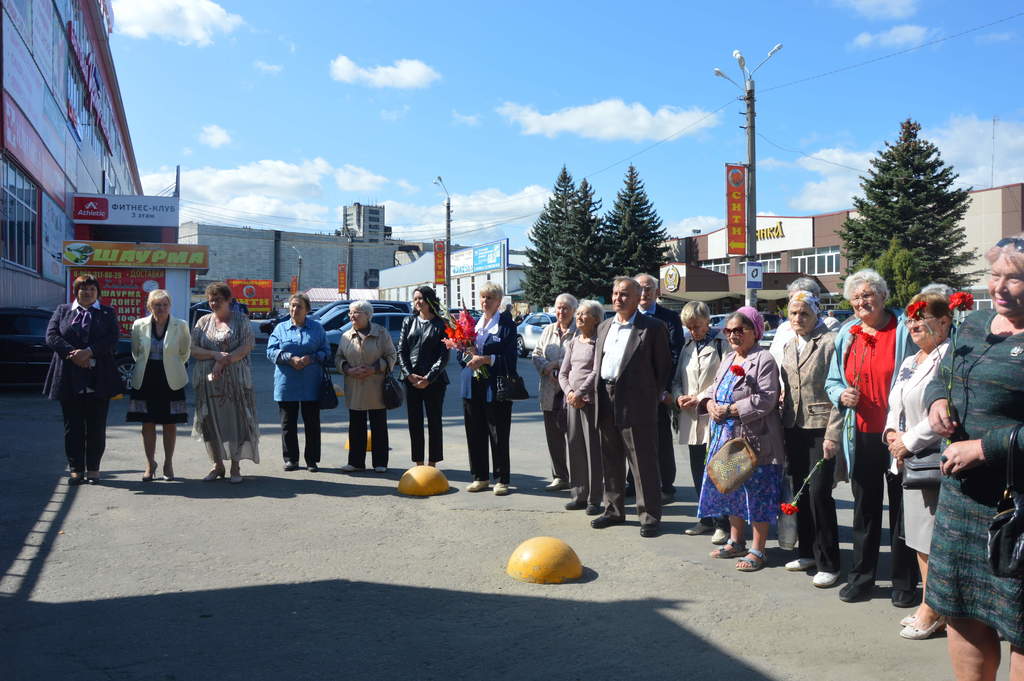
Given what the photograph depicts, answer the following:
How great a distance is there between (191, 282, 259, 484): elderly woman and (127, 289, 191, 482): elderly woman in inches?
7.3

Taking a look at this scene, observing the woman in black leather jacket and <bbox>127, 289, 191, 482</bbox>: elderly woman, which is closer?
<bbox>127, 289, 191, 482</bbox>: elderly woman

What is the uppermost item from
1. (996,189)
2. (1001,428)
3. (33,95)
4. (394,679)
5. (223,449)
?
(996,189)

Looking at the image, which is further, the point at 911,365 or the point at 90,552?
the point at 90,552

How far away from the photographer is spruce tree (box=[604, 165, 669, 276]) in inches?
2030

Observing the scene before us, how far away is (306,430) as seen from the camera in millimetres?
8812

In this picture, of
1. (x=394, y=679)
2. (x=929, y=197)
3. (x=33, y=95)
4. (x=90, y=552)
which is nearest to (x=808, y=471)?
(x=394, y=679)

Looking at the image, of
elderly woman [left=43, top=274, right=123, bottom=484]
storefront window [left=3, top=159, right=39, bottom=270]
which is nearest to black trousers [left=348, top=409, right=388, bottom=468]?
elderly woman [left=43, top=274, right=123, bottom=484]

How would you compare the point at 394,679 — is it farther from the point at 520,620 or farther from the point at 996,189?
the point at 996,189

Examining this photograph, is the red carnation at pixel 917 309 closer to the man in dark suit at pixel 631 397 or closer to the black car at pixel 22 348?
the man in dark suit at pixel 631 397

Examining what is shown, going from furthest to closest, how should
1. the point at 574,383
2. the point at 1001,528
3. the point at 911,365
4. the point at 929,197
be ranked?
the point at 929,197
the point at 574,383
the point at 911,365
the point at 1001,528

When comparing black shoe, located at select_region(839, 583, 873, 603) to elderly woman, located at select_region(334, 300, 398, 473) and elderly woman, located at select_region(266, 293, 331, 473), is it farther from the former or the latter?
elderly woman, located at select_region(266, 293, 331, 473)

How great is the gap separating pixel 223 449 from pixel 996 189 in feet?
166

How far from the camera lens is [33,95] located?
68.0ft

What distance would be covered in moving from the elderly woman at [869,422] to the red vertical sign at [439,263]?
145 ft
